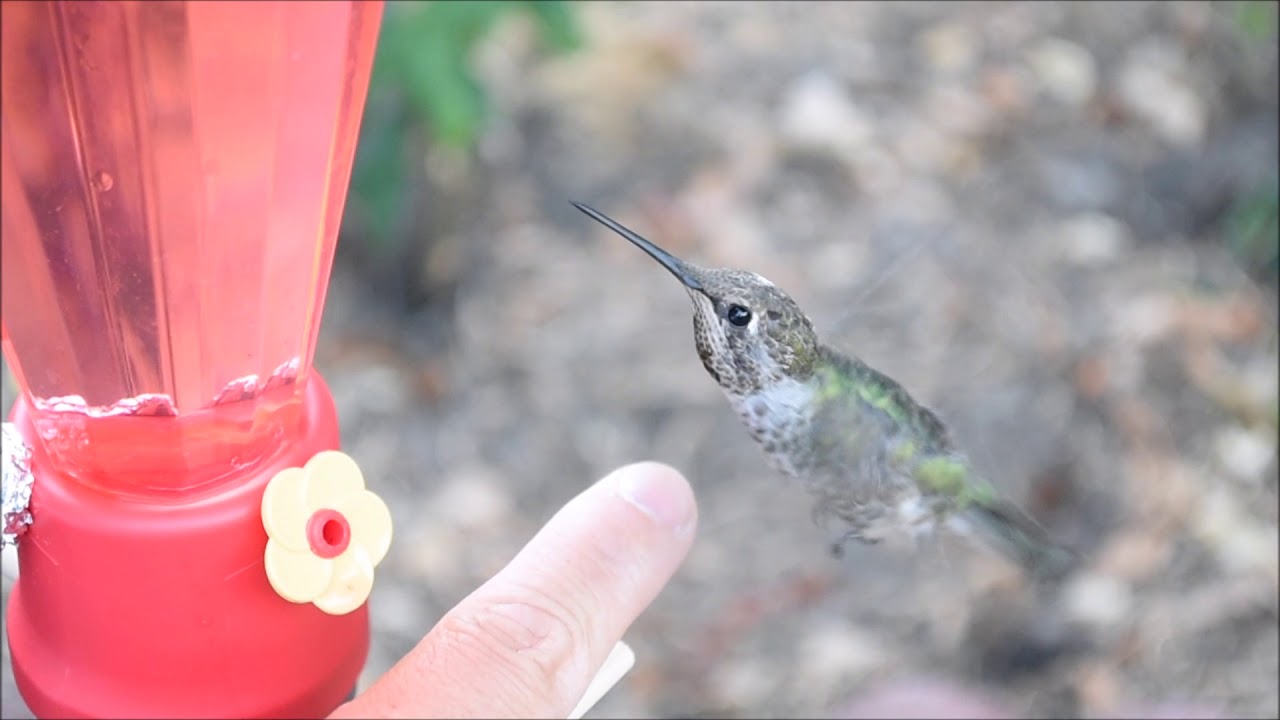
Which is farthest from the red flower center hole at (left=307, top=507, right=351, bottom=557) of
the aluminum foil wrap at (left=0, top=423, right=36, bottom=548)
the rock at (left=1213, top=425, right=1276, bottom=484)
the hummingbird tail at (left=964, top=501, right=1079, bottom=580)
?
the rock at (left=1213, top=425, right=1276, bottom=484)

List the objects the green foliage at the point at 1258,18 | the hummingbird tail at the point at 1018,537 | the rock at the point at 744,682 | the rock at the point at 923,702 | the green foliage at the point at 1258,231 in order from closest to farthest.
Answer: the hummingbird tail at the point at 1018,537, the rock at the point at 923,702, the rock at the point at 744,682, the green foliage at the point at 1258,231, the green foliage at the point at 1258,18

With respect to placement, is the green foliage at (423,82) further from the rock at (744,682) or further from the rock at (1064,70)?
the rock at (1064,70)

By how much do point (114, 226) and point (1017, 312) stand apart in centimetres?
182

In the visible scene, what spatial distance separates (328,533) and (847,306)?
897mm

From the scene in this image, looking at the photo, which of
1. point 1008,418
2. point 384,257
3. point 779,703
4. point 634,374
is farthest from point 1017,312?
point 384,257

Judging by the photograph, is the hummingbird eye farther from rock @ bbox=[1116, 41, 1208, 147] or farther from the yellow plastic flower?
rock @ bbox=[1116, 41, 1208, 147]

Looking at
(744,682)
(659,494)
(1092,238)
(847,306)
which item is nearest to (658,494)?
(659,494)

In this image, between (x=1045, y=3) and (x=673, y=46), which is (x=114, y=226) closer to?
(x=673, y=46)

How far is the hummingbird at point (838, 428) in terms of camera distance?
86 cm

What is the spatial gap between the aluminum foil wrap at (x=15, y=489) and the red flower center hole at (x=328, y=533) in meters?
0.15

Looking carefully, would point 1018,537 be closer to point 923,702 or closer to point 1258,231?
point 923,702

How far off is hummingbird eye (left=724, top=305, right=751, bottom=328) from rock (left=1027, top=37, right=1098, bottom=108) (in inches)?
82.4

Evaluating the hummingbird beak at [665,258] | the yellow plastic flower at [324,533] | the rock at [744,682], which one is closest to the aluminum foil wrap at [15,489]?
the yellow plastic flower at [324,533]

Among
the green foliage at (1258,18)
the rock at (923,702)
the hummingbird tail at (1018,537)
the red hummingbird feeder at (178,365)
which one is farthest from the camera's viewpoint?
the green foliage at (1258,18)
